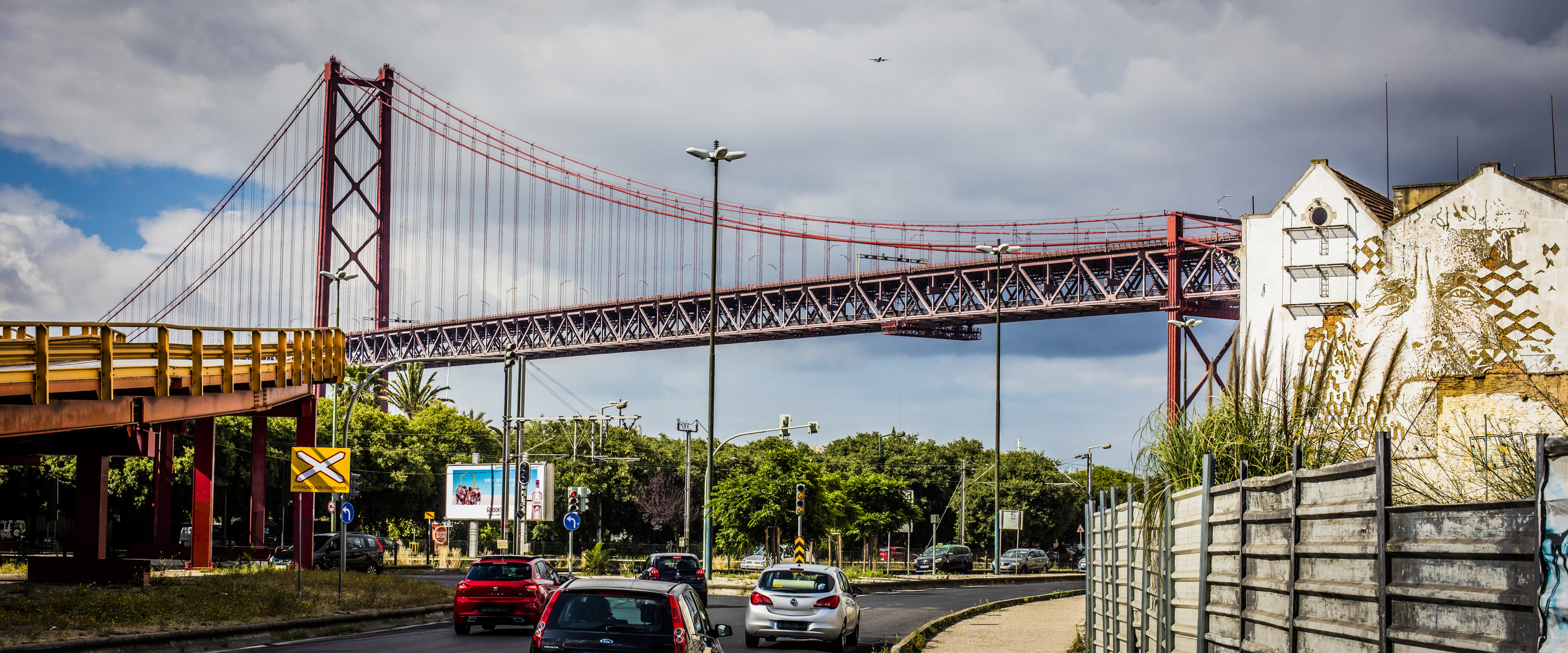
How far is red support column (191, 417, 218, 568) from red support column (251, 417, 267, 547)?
1.14 metres

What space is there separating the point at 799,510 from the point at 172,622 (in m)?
20.7

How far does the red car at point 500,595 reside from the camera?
21.5m

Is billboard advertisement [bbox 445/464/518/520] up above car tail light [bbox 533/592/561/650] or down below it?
below

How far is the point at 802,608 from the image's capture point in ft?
65.2

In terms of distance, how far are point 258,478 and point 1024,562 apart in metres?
44.1

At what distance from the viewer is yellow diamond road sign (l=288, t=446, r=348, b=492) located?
23.1m

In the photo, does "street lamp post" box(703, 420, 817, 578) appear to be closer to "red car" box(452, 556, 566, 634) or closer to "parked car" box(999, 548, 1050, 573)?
"red car" box(452, 556, 566, 634)

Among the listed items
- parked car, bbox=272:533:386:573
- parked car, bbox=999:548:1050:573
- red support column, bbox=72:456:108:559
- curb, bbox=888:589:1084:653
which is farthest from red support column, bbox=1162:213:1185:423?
red support column, bbox=72:456:108:559

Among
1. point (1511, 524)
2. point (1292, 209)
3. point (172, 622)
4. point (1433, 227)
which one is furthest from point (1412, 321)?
point (172, 622)

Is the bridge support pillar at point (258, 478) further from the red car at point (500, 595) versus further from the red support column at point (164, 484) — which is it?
the red car at point (500, 595)

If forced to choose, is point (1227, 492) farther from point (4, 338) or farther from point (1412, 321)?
point (4, 338)

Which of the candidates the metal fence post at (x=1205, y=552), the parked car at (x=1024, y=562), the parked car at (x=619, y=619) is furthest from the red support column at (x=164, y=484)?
the parked car at (x=1024, y=562)

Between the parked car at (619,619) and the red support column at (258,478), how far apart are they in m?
23.2

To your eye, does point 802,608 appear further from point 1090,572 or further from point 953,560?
point 953,560
